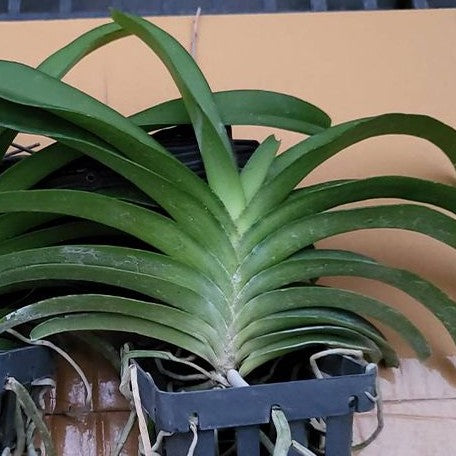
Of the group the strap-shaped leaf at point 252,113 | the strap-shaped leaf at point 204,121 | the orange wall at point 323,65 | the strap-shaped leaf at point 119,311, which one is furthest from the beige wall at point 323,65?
the strap-shaped leaf at point 119,311

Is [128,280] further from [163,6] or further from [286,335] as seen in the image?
[163,6]

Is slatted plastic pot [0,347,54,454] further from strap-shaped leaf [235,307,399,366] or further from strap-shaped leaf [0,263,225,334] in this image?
strap-shaped leaf [235,307,399,366]

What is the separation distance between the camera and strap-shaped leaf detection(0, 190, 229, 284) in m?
0.77

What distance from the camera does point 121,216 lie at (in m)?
0.77

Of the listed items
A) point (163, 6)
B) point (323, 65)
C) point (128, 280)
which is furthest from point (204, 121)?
point (163, 6)

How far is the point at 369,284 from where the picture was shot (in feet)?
3.32

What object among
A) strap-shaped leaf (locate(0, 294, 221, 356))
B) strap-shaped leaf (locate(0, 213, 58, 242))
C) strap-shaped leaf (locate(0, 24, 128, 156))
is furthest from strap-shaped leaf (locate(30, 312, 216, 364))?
strap-shaped leaf (locate(0, 24, 128, 156))

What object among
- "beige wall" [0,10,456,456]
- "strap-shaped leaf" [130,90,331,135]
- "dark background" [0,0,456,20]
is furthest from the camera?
"dark background" [0,0,456,20]

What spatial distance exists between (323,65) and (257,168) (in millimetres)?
438

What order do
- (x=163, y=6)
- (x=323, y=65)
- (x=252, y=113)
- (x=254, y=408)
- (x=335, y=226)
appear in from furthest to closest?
(x=163, y=6)
(x=323, y=65)
(x=252, y=113)
(x=335, y=226)
(x=254, y=408)

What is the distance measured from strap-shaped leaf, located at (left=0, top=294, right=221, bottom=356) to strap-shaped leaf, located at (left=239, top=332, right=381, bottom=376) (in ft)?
0.12

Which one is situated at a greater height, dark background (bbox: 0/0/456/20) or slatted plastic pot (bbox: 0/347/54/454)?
dark background (bbox: 0/0/456/20)

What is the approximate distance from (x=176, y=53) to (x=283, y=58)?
16.4 inches

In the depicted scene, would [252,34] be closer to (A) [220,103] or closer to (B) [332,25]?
(B) [332,25]
